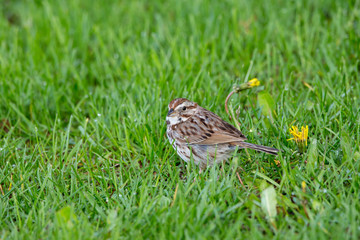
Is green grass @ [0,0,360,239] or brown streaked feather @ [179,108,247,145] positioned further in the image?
brown streaked feather @ [179,108,247,145]

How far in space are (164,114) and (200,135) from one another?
963mm

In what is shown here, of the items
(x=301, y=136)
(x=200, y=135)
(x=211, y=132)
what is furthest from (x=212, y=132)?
(x=301, y=136)

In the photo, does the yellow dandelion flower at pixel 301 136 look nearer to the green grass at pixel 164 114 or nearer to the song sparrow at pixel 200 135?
the green grass at pixel 164 114

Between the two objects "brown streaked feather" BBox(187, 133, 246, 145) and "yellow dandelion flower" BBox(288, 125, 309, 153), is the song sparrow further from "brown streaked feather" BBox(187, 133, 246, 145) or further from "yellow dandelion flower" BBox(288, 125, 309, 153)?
"yellow dandelion flower" BBox(288, 125, 309, 153)

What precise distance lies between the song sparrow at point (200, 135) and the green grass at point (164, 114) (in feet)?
0.52

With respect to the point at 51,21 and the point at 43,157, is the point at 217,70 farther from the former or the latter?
the point at 51,21

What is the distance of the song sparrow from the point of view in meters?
4.55

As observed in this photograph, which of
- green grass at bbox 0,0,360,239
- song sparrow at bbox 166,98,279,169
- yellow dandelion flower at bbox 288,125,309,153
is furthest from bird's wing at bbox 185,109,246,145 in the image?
yellow dandelion flower at bbox 288,125,309,153

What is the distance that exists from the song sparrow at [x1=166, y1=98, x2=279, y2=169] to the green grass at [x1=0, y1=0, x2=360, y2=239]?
6.3 inches

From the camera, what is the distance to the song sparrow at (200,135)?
4551 mm

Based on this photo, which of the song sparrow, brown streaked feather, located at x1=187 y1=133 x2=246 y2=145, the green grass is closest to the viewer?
the green grass

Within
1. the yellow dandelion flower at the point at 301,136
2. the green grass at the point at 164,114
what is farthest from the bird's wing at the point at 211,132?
the yellow dandelion flower at the point at 301,136

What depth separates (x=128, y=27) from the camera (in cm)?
790

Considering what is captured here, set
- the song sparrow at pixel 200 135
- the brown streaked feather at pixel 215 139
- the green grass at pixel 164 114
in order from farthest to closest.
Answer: the song sparrow at pixel 200 135
the brown streaked feather at pixel 215 139
the green grass at pixel 164 114
